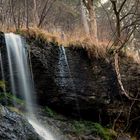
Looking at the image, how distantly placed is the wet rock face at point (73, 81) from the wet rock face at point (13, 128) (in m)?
2.64

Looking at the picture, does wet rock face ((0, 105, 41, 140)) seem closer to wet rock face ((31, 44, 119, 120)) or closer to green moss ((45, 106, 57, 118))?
green moss ((45, 106, 57, 118))

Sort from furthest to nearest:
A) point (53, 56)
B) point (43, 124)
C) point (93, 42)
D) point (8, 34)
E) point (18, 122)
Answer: point (93, 42), point (53, 56), point (8, 34), point (43, 124), point (18, 122)

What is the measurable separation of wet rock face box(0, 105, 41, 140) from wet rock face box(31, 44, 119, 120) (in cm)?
264

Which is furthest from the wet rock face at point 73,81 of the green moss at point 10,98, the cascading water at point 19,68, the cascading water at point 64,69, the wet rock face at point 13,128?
the wet rock face at point 13,128

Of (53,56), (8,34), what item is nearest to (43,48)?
(53,56)

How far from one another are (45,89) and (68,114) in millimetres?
884

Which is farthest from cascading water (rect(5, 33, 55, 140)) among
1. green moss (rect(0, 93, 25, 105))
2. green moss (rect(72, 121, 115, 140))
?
green moss (rect(72, 121, 115, 140))

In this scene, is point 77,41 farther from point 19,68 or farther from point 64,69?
point 19,68

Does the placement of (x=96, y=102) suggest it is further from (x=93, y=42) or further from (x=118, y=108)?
(x=93, y=42)

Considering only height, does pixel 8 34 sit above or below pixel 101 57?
above

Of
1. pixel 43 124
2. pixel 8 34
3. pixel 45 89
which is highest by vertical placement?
pixel 8 34

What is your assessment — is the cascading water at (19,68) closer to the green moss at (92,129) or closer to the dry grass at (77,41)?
the dry grass at (77,41)

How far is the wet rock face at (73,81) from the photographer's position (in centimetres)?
891

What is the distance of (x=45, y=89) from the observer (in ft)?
29.6
